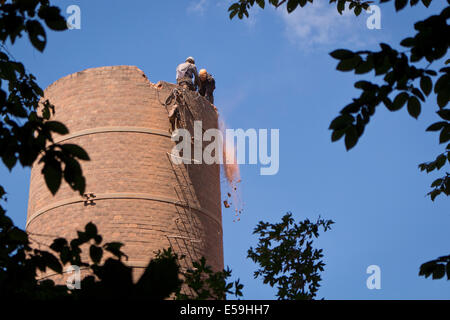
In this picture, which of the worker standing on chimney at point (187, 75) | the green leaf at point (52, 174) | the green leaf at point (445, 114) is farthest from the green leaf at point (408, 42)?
the worker standing on chimney at point (187, 75)

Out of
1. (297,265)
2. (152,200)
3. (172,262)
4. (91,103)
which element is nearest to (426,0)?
(172,262)

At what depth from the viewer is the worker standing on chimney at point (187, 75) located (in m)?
17.1

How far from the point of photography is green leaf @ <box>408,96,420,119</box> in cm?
331

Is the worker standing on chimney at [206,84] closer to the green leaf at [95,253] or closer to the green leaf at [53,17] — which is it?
the green leaf at [95,253]

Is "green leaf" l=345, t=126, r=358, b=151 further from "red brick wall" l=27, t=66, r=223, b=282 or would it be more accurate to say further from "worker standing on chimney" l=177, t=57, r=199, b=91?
"worker standing on chimney" l=177, t=57, r=199, b=91

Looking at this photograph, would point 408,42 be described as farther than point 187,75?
No

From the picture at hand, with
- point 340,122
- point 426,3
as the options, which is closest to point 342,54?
point 340,122

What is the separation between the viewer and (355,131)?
3.14 metres

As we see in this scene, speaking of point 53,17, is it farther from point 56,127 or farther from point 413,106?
point 413,106

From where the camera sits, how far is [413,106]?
131 inches

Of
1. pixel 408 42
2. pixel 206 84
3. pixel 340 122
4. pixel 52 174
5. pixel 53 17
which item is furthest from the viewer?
pixel 206 84

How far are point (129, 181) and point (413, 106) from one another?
1194cm

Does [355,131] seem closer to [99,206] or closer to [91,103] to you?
[99,206]
